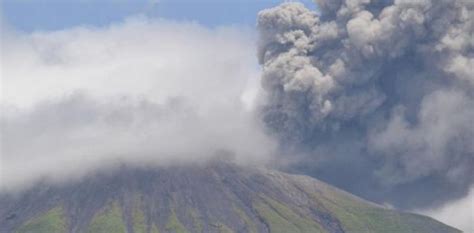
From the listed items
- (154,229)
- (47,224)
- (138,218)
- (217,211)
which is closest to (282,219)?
(217,211)

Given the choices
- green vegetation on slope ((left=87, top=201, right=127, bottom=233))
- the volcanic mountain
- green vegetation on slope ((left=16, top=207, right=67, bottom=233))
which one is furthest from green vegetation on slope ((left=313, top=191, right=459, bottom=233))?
green vegetation on slope ((left=16, top=207, right=67, bottom=233))

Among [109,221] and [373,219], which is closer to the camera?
[373,219]

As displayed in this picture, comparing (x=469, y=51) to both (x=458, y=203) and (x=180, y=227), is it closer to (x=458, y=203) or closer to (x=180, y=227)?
(x=458, y=203)

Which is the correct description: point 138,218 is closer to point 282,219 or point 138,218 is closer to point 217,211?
point 217,211

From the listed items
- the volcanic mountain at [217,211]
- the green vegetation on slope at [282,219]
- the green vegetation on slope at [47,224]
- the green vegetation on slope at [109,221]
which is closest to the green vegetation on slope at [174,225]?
the volcanic mountain at [217,211]

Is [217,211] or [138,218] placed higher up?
[217,211]

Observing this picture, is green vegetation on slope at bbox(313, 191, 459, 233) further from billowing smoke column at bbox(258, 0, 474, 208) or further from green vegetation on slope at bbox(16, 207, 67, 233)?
green vegetation on slope at bbox(16, 207, 67, 233)

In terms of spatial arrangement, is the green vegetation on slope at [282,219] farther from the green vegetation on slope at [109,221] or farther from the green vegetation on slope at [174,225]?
the green vegetation on slope at [109,221]
